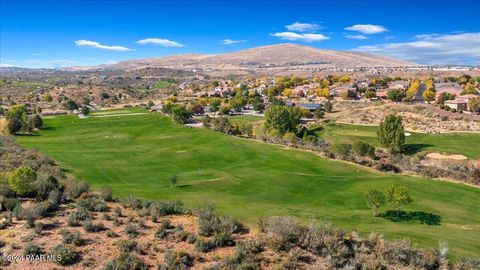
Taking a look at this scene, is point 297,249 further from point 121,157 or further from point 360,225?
point 121,157

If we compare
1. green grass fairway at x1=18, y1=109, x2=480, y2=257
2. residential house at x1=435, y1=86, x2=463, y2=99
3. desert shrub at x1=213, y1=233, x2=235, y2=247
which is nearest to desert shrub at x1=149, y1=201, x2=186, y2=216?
green grass fairway at x1=18, y1=109, x2=480, y2=257

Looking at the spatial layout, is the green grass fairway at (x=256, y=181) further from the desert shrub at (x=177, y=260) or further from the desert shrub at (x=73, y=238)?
the desert shrub at (x=73, y=238)

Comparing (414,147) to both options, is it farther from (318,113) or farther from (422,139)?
(318,113)

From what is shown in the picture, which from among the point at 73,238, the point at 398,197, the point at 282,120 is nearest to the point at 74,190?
the point at 73,238

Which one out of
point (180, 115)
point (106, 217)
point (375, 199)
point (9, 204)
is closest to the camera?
point (106, 217)

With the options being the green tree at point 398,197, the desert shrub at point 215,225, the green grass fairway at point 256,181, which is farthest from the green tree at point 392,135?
the desert shrub at point 215,225

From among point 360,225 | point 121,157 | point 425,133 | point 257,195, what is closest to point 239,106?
point 425,133
